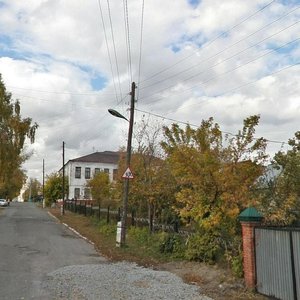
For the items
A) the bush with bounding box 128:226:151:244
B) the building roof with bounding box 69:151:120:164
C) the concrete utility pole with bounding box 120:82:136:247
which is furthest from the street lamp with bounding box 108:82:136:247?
the building roof with bounding box 69:151:120:164

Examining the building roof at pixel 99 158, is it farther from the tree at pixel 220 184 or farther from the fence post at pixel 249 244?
the fence post at pixel 249 244

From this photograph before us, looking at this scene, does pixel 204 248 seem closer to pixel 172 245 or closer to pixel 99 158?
pixel 172 245

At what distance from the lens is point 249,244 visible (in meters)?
10.1

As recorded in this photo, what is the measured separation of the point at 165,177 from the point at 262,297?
1154cm

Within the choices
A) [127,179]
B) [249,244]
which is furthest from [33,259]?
[249,244]

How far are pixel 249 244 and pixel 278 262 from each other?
48.9 inches

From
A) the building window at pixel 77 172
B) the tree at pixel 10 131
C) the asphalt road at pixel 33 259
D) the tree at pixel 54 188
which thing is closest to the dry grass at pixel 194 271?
the asphalt road at pixel 33 259

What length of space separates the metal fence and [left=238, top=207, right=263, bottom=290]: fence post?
0.41ft

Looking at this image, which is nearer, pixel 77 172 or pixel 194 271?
pixel 194 271

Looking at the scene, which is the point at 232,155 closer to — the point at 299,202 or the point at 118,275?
the point at 299,202

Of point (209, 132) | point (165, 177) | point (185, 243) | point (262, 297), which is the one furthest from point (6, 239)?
point (262, 297)

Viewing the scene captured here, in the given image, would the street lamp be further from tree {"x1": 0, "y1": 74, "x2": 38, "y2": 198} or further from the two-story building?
the two-story building

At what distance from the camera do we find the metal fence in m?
8.30

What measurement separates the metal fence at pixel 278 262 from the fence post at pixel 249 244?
4.9 inches
